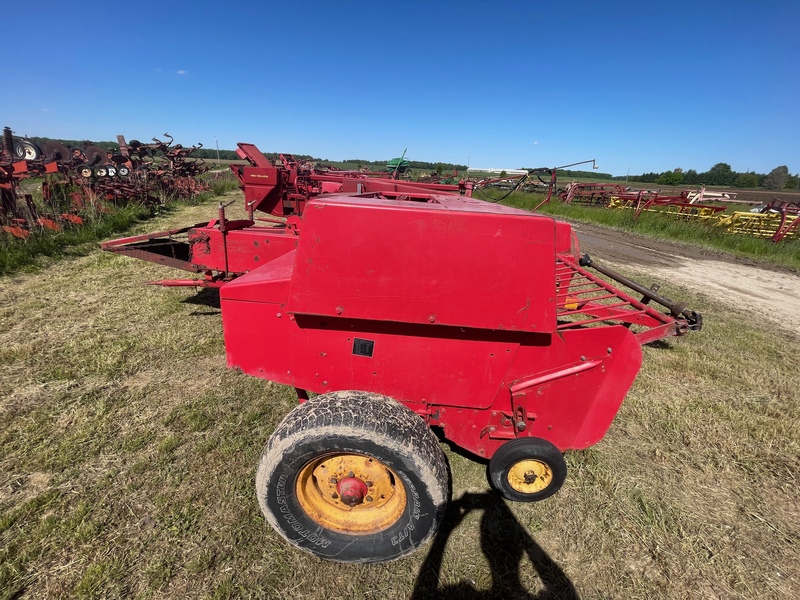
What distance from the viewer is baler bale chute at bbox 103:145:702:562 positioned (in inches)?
68.8

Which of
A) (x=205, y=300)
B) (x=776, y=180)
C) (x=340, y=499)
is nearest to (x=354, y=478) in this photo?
(x=340, y=499)

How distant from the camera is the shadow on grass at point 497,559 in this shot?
194 centimetres

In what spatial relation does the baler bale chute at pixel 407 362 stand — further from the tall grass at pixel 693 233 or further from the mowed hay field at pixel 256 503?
the tall grass at pixel 693 233

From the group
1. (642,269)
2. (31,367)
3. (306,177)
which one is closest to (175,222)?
(306,177)

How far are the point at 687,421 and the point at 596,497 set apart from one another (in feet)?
5.07

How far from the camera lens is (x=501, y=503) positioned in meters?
2.46

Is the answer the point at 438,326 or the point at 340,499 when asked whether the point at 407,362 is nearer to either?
the point at 438,326

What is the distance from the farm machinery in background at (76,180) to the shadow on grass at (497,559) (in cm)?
887

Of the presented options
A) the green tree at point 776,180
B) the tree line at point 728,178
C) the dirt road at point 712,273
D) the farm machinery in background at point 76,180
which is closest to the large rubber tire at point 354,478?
the dirt road at point 712,273

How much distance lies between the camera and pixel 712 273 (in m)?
9.18

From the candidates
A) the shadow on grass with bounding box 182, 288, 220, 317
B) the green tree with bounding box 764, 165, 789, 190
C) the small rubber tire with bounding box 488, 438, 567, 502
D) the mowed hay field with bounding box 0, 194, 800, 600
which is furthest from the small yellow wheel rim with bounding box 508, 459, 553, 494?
the green tree with bounding box 764, 165, 789, 190

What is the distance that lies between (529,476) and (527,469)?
0.14 feet

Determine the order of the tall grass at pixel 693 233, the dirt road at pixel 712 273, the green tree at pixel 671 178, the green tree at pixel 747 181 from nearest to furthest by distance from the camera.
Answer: the dirt road at pixel 712 273, the tall grass at pixel 693 233, the green tree at pixel 671 178, the green tree at pixel 747 181

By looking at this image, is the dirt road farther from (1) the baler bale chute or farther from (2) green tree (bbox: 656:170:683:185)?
(2) green tree (bbox: 656:170:683:185)
